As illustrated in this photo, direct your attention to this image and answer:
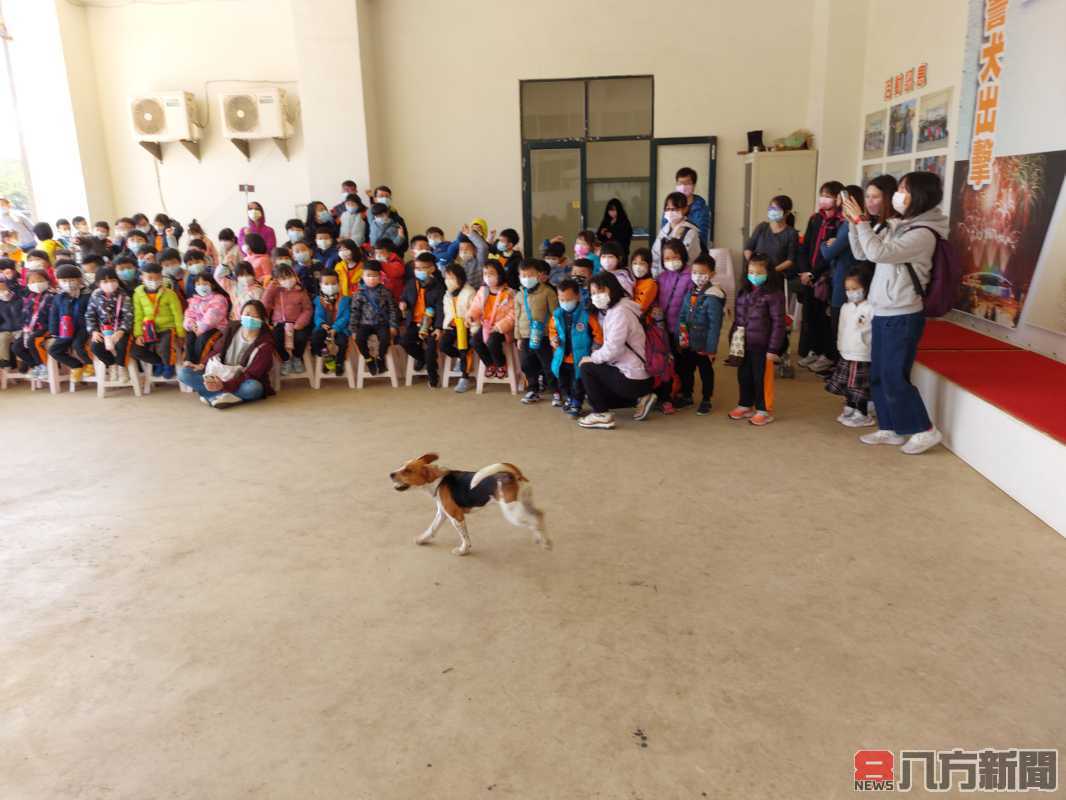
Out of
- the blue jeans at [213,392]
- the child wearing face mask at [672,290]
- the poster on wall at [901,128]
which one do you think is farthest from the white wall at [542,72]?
the child wearing face mask at [672,290]

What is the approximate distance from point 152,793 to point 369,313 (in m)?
4.43

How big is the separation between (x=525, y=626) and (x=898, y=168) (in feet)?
19.9

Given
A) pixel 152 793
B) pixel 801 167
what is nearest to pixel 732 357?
pixel 152 793

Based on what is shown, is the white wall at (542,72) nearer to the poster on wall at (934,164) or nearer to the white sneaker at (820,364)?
the poster on wall at (934,164)

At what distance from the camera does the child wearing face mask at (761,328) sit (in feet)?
16.4

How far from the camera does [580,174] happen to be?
31.8 ft

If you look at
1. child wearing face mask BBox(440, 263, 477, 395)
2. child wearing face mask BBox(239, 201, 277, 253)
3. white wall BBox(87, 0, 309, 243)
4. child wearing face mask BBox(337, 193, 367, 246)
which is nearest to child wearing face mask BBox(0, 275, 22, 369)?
child wearing face mask BBox(239, 201, 277, 253)

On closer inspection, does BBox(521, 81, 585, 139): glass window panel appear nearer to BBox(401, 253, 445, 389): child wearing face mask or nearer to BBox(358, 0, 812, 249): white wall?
BBox(358, 0, 812, 249): white wall

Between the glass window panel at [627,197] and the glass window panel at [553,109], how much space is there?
0.69 metres

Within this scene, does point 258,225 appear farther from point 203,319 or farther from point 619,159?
point 619,159

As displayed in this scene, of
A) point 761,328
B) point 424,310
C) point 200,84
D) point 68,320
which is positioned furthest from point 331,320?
point 200,84

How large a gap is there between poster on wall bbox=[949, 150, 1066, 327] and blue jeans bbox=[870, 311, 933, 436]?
112 cm

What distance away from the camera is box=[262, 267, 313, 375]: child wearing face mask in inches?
247

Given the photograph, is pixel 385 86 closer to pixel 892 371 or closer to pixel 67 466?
pixel 67 466
